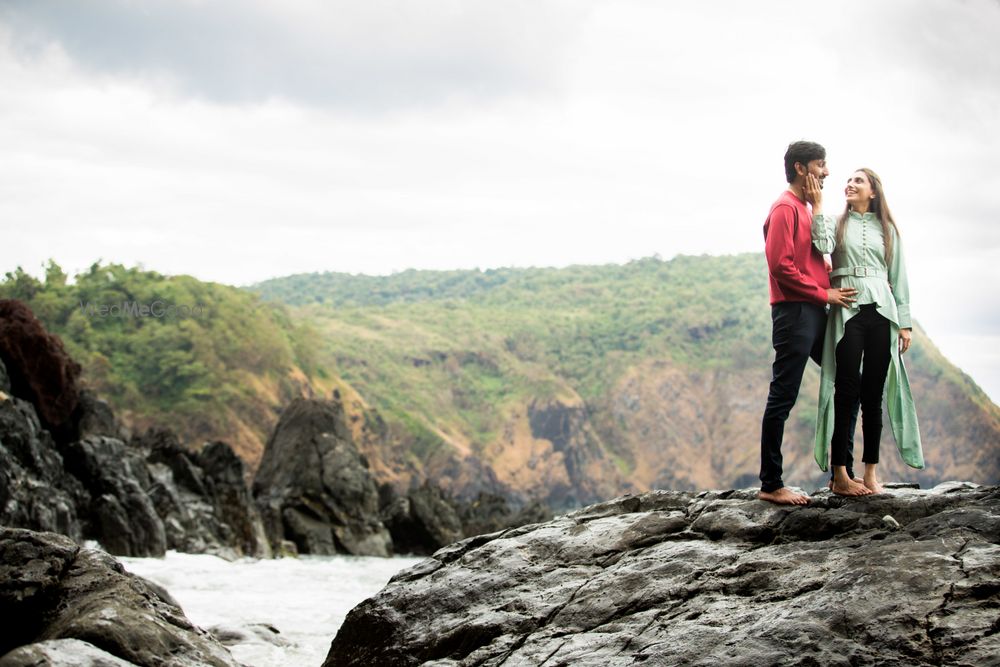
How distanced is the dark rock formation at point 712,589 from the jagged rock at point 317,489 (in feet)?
72.1

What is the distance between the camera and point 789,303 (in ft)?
22.7

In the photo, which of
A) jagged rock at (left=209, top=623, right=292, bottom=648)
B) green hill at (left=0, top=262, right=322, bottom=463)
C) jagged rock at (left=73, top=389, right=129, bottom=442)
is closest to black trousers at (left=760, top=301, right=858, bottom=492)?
jagged rock at (left=209, top=623, right=292, bottom=648)

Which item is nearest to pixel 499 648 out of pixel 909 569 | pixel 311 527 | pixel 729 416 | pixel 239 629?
pixel 909 569

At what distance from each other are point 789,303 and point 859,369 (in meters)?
0.63

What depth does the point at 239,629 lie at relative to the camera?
406 inches

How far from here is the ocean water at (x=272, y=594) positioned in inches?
402

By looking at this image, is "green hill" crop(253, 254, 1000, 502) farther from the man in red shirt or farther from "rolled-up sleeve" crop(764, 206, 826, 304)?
"rolled-up sleeve" crop(764, 206, 826, 304)

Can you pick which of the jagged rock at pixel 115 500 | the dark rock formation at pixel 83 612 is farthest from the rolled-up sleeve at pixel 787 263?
the jagged rock at pixel 115 500

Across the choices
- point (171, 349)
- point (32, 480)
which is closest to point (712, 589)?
point (32, 480)

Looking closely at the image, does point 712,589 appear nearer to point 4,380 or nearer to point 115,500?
point 115,500

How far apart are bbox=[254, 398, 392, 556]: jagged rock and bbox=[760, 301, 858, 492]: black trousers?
23.1 meters

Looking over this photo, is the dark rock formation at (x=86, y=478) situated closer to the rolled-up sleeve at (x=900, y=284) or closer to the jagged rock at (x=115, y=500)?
the jagged rock at (x=115, y=500)

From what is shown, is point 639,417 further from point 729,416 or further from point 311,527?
point 311,527

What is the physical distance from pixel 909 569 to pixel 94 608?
4784mm
